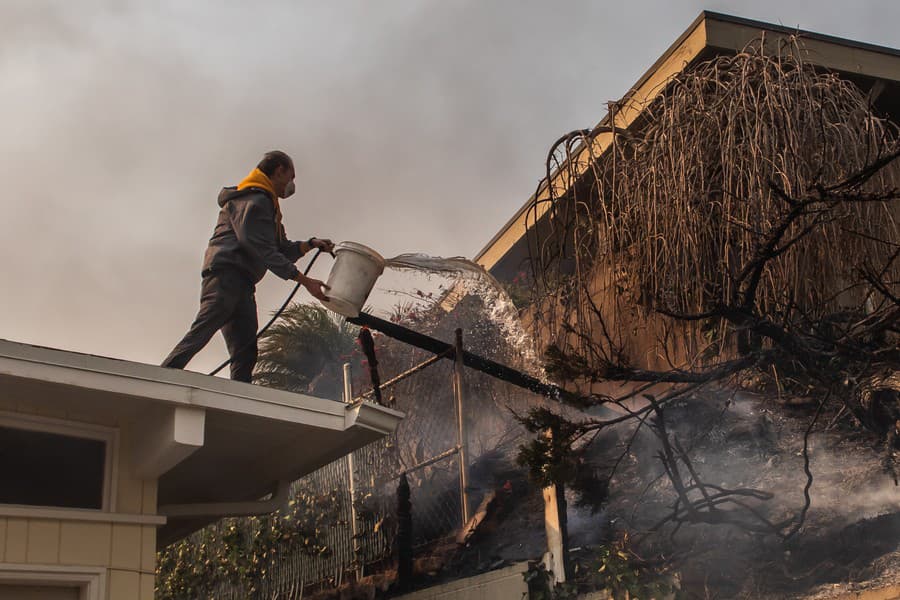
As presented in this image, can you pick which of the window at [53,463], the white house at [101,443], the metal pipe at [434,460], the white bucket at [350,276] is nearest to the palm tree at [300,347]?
the metal pipe at [434,460]

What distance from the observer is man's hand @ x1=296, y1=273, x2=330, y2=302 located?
638 cm

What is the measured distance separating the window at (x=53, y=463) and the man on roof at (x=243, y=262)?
2.25ft

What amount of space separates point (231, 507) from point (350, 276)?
1.91 meters

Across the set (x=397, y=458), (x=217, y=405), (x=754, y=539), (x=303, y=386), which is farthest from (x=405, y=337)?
(x=303, y=386)

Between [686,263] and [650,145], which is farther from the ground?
[650,145]

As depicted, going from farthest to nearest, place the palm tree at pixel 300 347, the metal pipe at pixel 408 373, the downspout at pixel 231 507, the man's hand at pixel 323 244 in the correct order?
the palm tree at pixel 300 347, the metal pipe at pixel 408 373, the man's hand at pixel 323 244, the downspout at pixel 231 507

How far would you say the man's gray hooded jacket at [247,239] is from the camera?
6.43m

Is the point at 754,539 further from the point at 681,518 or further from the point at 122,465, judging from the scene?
the point at 122,465

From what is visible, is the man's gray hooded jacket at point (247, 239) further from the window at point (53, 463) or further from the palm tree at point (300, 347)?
the palm tree at point (300, 347)

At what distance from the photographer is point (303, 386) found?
15.0m

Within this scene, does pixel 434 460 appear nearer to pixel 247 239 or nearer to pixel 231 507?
pixel 231 507

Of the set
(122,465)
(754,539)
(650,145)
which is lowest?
(754,539)

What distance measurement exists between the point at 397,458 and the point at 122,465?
3.86m

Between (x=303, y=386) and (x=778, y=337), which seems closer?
(x=778, y=337)
